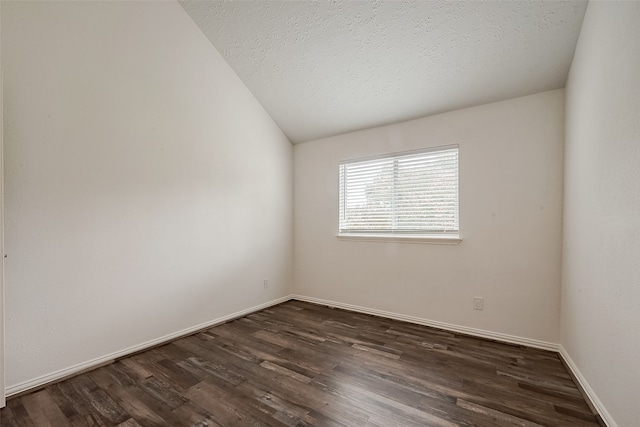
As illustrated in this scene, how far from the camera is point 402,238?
329 cm

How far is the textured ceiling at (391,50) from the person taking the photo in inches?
86.7

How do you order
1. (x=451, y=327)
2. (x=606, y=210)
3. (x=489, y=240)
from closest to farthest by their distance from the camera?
(x=606, y=210)
(x=489, y=240)
(x=451, y=327)

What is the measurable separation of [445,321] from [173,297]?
2.77 m

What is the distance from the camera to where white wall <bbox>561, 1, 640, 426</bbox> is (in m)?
1.38

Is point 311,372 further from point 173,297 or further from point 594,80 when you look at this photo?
point 594,80

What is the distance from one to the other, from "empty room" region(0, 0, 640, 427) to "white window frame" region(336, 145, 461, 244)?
0.03 meters

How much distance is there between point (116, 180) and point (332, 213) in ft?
7.90

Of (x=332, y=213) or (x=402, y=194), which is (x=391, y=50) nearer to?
(x=402, y=194)

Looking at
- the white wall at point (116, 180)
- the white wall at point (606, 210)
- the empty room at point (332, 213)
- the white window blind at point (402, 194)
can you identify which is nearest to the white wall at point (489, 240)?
the empty room at point (332, 213)

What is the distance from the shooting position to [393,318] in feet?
11.0

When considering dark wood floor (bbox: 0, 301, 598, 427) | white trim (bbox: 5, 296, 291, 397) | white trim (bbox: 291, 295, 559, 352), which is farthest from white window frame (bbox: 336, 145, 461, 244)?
white trim (bbox: 5, 296, 291, 397)

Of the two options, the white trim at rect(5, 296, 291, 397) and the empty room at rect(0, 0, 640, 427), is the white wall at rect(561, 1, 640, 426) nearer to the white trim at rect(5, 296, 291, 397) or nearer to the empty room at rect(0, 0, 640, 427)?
the empty room at rect(0, 0, 640, 427)

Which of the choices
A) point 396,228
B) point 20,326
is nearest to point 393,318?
point 396,228

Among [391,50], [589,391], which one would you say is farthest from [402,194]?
[589,391]
